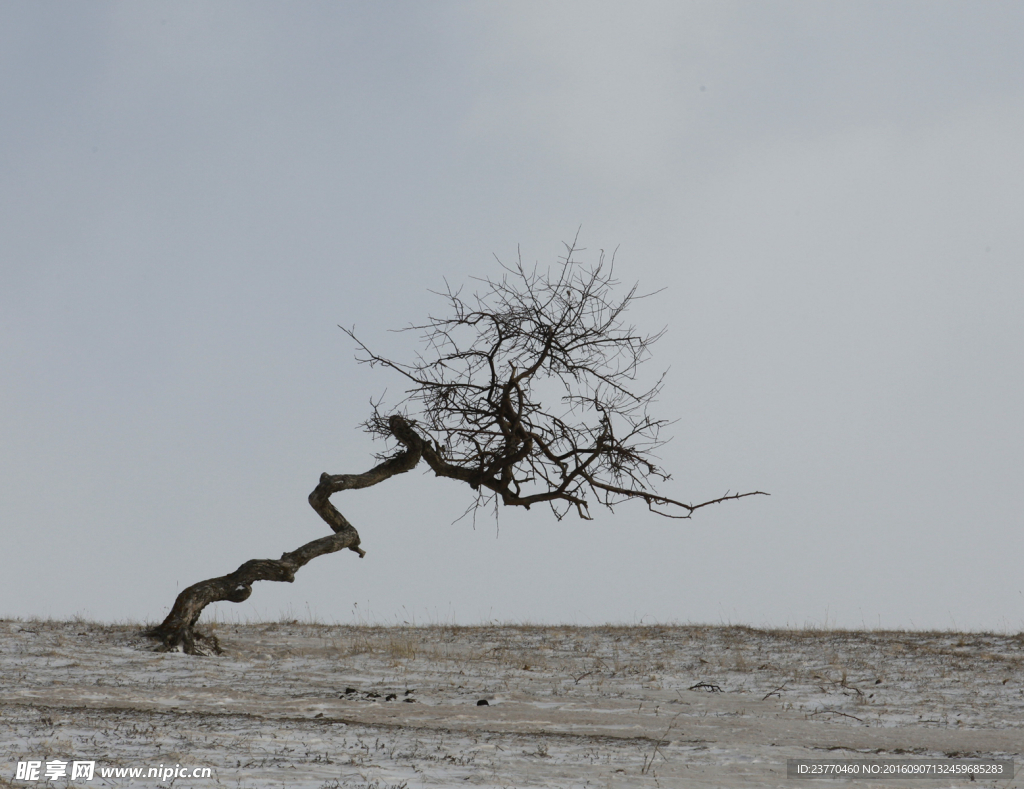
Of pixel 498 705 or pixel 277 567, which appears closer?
pixel 498 705

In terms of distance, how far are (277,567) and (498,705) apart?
5.11 m

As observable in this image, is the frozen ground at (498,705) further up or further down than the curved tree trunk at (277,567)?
further down

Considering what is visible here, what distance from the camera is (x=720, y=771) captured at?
640 centimetres

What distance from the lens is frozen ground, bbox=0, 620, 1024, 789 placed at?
243 inches

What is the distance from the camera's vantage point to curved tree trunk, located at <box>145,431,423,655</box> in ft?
38.9

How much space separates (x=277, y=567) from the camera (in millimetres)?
12648

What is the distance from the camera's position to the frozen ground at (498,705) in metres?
6.18

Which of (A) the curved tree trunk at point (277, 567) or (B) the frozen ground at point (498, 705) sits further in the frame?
(A) the curved tree trunk at point (277, 567)

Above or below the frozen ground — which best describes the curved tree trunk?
above

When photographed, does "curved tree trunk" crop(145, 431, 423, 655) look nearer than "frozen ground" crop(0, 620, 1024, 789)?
No

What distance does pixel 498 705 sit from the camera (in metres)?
Answer: 8.67

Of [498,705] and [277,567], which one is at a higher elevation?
[277,567]

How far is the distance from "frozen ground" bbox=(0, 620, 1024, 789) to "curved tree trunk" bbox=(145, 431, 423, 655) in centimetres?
43

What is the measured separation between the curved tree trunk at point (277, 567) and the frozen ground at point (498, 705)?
0.43 metres
